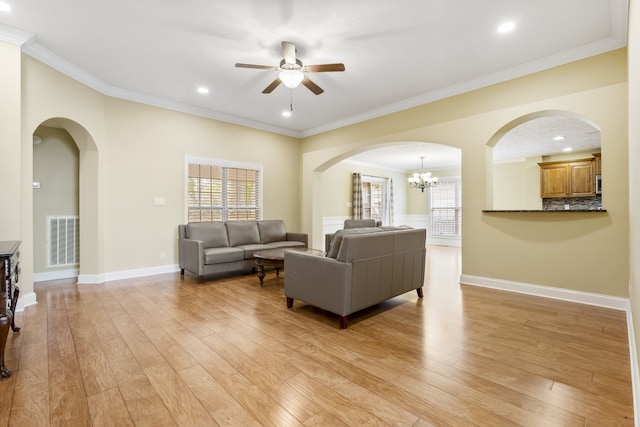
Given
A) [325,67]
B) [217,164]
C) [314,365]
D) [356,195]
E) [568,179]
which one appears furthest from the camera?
[356,195]

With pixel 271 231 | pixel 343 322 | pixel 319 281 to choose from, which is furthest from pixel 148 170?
pixel 343 322

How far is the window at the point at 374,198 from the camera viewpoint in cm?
970

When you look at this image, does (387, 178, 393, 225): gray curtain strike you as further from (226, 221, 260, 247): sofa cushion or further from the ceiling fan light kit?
the ceiling fan light kit

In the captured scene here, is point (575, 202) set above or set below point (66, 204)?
above

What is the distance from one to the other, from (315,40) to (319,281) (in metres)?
2.70

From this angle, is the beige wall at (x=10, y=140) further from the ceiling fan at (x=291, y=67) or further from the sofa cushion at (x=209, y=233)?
the ceiling fan at (x=291, y=67)

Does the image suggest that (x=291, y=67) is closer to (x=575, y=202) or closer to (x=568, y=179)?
(x=568, y=179)

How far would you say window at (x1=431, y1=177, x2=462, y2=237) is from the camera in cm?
1011

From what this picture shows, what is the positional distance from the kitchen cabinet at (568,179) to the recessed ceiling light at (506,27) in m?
6.46

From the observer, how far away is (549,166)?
7.90m

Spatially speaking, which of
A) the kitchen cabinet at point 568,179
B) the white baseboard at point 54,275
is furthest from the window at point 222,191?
the kitchen cabinet at point 568,179

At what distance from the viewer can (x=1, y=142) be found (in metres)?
3.05

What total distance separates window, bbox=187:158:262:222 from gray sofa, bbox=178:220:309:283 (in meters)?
0.53

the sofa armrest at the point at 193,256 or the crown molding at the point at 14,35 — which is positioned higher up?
the crown molding at the point at 14,35
